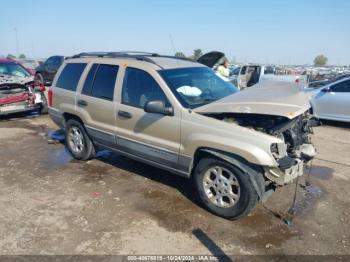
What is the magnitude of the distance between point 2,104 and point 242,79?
10122 millimetres

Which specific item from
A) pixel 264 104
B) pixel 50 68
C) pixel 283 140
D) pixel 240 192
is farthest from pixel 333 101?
pixel 50 68

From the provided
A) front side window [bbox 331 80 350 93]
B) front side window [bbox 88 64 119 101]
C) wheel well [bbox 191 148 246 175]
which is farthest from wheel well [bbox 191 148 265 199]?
front side window [bbox 331 80 350 93]

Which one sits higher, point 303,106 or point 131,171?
point 303,106

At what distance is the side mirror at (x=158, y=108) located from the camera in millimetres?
4113

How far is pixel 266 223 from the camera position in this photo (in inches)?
155

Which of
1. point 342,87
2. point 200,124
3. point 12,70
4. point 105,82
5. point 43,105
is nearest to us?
point 200,124

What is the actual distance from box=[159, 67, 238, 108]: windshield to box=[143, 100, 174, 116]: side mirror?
0.20 meters

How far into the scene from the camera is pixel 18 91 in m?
9.53

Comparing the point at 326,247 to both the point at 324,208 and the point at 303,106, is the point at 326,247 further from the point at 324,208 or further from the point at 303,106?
the point at 303,106

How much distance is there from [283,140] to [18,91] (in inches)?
322

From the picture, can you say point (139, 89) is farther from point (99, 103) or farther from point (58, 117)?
point (58, 117)

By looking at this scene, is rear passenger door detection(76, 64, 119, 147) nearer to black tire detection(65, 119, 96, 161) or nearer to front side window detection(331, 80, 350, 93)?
black tire detection(65, 119, 96, 161)

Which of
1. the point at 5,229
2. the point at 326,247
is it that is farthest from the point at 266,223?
the point at 5,229

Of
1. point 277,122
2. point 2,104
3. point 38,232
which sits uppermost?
point 277,122
